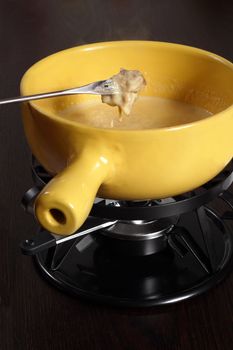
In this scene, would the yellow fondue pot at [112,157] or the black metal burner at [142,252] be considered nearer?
the yellow fondue pot at [112,157]

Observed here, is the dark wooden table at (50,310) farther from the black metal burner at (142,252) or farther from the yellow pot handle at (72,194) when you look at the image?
the yellow pot handle at (72,194)

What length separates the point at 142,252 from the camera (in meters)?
0.65

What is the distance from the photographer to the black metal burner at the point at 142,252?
596mm

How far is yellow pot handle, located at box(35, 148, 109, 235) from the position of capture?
483 mm

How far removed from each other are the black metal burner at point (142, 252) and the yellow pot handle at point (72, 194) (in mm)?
70

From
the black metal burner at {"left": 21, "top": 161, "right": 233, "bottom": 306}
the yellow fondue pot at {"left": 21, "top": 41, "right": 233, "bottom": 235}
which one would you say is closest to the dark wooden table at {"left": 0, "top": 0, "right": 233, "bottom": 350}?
the black metal burner at {"left": 21, "top": 161, "right": 233, "bottom": 306}

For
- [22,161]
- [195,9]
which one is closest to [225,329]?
[22,161]

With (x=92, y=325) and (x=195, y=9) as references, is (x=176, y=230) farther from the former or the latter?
(x=195, y=9)

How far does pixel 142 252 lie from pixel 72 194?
19 centimetres

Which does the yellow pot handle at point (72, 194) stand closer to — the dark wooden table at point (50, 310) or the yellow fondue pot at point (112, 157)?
the yellow fondue pot at point (112, 157)

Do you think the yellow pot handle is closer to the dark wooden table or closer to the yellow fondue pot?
the yellow fondue pot

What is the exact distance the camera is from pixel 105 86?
657mm

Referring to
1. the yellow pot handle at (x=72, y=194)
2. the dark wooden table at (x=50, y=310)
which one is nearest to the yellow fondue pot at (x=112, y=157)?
the yellow pot handle at (x=72, y=194)

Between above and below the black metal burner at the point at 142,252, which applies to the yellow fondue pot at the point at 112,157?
above
